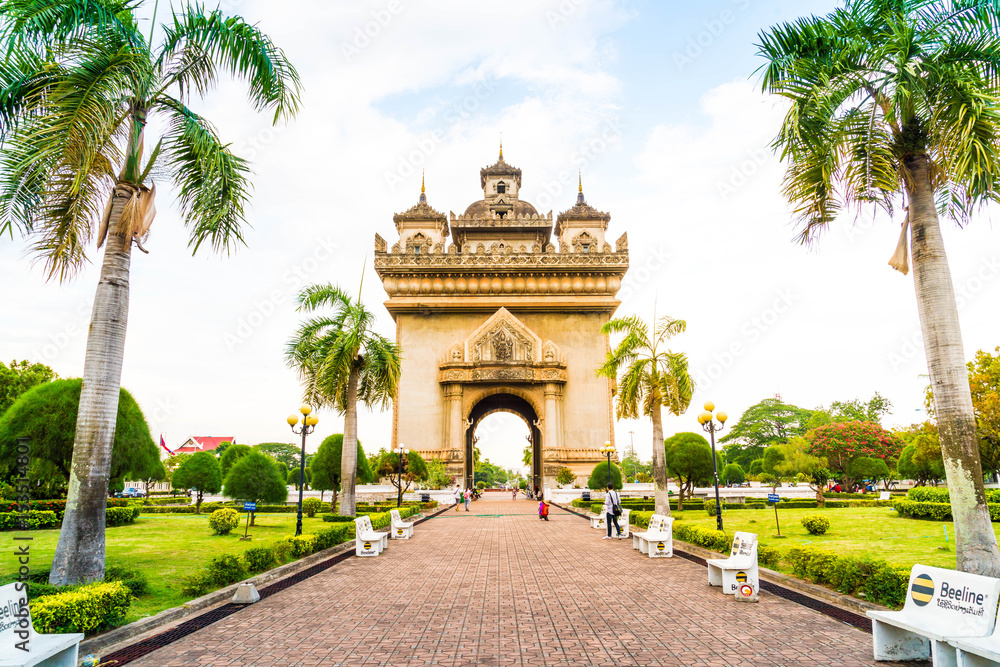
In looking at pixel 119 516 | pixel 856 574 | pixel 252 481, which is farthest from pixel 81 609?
pixel 119 516

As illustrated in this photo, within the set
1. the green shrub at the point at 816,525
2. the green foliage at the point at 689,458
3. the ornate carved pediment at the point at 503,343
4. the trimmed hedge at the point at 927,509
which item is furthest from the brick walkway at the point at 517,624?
the ornate carved pediment at the point at 503,343

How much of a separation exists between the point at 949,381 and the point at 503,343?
33320mm

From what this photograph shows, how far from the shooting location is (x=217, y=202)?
9227 mm

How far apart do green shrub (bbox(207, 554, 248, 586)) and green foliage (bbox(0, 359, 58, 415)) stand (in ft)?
90.1

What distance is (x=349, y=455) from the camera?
17.8 metres

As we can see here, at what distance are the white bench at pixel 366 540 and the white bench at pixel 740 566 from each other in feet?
23.5

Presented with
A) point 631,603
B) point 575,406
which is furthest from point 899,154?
point 575,406

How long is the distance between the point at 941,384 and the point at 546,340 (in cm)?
3463

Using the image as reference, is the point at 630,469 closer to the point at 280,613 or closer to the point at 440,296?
the point at 440,296

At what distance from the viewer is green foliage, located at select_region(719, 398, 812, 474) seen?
71.2m

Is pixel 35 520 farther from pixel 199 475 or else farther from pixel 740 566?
pixel 740 566

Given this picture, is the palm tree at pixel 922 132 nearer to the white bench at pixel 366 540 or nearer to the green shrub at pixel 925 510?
the white bench at pixel 366 540

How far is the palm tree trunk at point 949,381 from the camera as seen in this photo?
22.6 feet

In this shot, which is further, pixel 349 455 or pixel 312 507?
pixel 312 507
